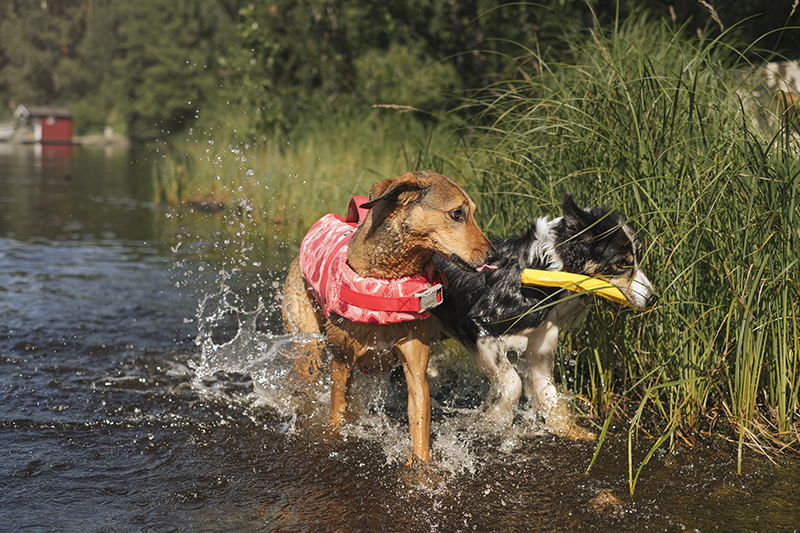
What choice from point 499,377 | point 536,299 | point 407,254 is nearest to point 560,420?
point 499,377

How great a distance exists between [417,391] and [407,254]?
81 cm

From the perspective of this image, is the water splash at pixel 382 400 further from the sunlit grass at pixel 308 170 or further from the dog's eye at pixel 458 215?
the sunlit grass at pixel 308 170

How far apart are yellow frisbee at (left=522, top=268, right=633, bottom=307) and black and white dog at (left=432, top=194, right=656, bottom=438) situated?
69mm

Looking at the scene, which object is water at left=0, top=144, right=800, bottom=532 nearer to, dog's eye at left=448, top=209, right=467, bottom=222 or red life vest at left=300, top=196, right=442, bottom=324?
red life vest at left=300, top=196, right=442, bottom=324

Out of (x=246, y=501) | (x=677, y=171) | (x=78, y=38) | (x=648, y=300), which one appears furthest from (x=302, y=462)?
(x=78, y=38)

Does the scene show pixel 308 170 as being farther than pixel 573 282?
Yes

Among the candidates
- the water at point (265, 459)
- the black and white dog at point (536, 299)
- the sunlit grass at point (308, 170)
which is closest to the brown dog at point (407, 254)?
the black and white dog at point (536, 299)

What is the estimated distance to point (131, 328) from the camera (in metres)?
6.66

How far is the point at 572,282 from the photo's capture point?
12.5ft

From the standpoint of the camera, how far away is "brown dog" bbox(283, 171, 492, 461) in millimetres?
3600

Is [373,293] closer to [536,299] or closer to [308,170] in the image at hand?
[536,299]

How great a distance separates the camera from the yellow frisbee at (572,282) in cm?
378

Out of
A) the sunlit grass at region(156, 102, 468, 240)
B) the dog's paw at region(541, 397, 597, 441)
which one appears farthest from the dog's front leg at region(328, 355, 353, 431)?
the sunlit grass at region(156, 102, 468, 240)

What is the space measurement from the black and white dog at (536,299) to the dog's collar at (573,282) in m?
0.07
